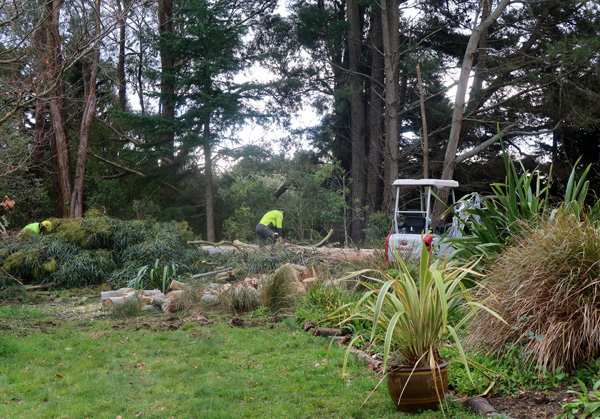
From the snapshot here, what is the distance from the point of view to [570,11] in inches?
709

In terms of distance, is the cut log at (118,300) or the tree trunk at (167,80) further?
the tree trunk at (167,80)

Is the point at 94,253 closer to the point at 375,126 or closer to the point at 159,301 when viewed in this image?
the point at 159,301

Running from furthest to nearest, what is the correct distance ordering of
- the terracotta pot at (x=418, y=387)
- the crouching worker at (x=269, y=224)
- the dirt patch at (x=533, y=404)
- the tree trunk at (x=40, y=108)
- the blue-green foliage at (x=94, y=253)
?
the crouching worker at (x=269, y=224) → the blue-green foliage at (x=94, y=253) → the tree trunk at (x=40, y=108) → the terracotta pot at (x=418, y=387) → the dirt patch at (x=533, y=404)

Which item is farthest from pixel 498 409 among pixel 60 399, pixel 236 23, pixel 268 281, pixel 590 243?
pixel 236 23

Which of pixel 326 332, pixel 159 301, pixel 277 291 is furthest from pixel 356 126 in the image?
pixel 326 332

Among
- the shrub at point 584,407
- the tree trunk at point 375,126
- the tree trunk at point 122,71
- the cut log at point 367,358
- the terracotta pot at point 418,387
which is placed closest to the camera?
the shrub at point 584,407

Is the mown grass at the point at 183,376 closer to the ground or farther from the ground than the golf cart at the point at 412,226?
closer to the ground

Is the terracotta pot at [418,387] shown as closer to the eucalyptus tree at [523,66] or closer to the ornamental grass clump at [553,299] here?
the ornamental grass clump at [553,299]

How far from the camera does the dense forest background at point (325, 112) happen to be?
58.4 ft

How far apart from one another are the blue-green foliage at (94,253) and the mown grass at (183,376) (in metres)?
4.25

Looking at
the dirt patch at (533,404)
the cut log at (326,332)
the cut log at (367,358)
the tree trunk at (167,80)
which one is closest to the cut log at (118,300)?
the cut log at (326,332)

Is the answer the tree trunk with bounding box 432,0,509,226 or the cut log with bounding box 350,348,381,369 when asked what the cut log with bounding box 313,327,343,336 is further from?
the tree trunk with bounding box 432,0,509,226

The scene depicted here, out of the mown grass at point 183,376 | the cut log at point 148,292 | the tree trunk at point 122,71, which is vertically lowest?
the mown grass at point 183,376

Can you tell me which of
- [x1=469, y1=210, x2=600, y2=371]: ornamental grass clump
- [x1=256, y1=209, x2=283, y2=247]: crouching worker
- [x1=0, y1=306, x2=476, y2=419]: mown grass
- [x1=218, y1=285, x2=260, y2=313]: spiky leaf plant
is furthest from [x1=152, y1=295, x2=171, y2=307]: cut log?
[x1=469, y1=210, x2=600, y2=371]: ornamental grass clump
